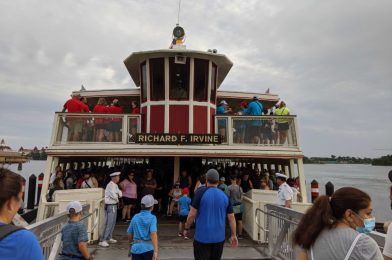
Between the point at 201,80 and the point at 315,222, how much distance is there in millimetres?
9148

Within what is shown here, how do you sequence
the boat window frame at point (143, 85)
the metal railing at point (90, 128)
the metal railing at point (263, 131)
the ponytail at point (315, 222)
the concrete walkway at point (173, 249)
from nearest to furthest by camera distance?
the ponytail at point (315, 222) < the concrete walkway at point (173, 249) < the metal railing at point (90, 128) < the metal railing at point (263, 131) < the boat window frame at point (143, 85)

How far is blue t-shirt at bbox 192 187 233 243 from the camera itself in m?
4.65

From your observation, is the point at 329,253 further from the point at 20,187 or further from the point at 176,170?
the point at 176,170

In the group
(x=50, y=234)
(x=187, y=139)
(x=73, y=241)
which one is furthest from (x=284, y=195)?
(x=50, y=234)

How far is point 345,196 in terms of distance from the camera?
234 centimetres

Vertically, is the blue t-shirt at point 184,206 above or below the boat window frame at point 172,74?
below

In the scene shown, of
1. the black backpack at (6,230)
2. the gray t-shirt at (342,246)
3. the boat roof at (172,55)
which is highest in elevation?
the boat roof at (172,55)

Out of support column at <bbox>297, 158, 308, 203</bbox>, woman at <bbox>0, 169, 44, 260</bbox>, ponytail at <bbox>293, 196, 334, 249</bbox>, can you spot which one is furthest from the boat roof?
woman at <bbox>0, 169, 44, 260</bbox>

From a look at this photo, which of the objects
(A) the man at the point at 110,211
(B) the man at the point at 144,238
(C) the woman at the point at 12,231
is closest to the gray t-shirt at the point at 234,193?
(A) the man at the point at 110,211

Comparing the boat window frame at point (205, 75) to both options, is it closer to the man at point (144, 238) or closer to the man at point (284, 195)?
the man at point (284, 195)

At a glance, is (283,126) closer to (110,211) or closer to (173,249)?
(173,249)

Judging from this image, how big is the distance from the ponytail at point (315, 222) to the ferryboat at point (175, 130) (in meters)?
4.99

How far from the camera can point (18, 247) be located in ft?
5.60

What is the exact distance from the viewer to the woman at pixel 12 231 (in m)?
1.70
